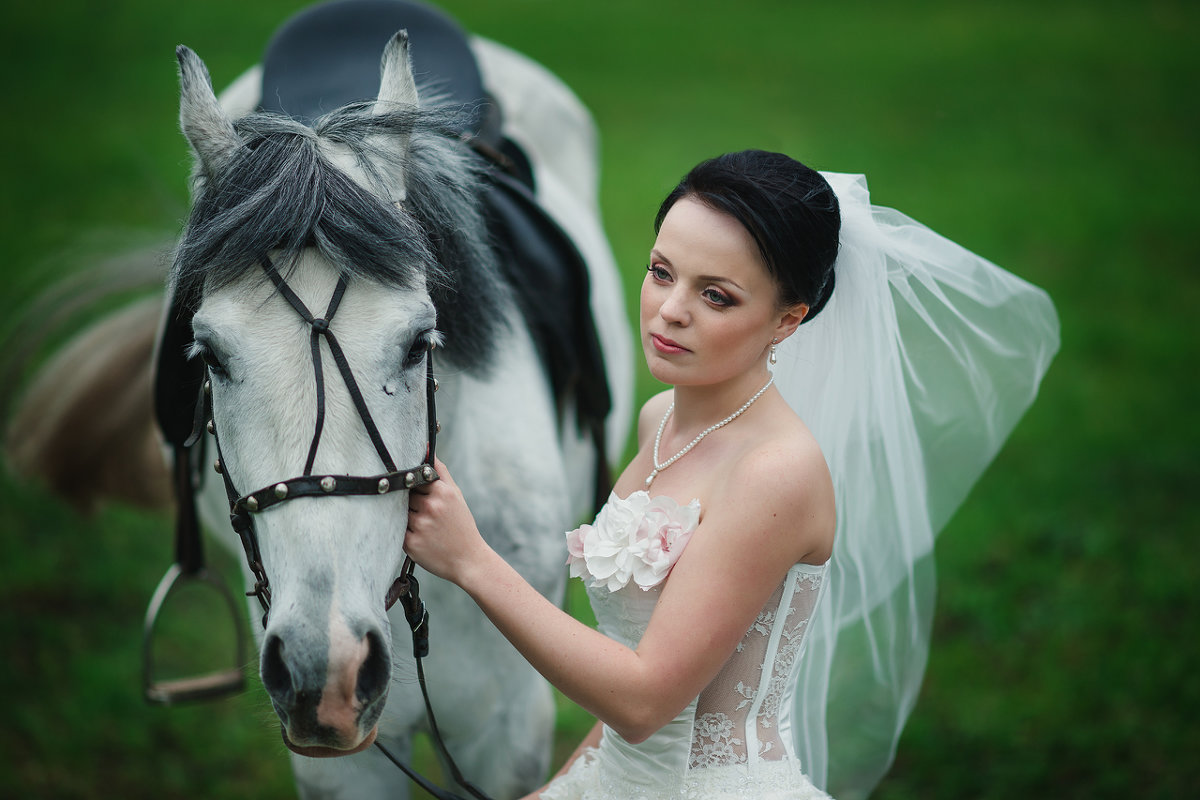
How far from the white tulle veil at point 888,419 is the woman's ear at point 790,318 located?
0.88ft

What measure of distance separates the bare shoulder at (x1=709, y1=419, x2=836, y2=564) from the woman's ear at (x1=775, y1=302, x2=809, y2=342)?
0.18m

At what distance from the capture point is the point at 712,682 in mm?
1655

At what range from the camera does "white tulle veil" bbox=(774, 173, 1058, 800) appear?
1952 millimetres

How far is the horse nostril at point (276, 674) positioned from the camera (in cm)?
133

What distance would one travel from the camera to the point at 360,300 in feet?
4.98

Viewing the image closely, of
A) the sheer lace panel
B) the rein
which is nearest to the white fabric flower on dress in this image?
the sheer lace panel

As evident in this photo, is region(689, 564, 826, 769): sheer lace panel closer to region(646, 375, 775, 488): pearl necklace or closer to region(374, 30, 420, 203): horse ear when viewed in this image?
region(646, 375, 775, 488): pearl necklace

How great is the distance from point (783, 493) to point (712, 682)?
1.31 feet

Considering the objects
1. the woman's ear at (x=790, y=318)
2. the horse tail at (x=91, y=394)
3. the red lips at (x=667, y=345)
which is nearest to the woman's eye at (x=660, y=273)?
the red lips at (x=667, y=345)

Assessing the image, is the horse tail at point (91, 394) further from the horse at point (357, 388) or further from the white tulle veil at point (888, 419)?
the white tulle veil at point (888, 419)

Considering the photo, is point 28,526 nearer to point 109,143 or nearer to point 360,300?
point 360,300

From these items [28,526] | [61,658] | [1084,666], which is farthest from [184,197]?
[1084,666]

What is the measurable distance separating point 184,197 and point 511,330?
8.48 m

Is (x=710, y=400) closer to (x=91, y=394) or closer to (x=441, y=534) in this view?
(x=441, y=534)
